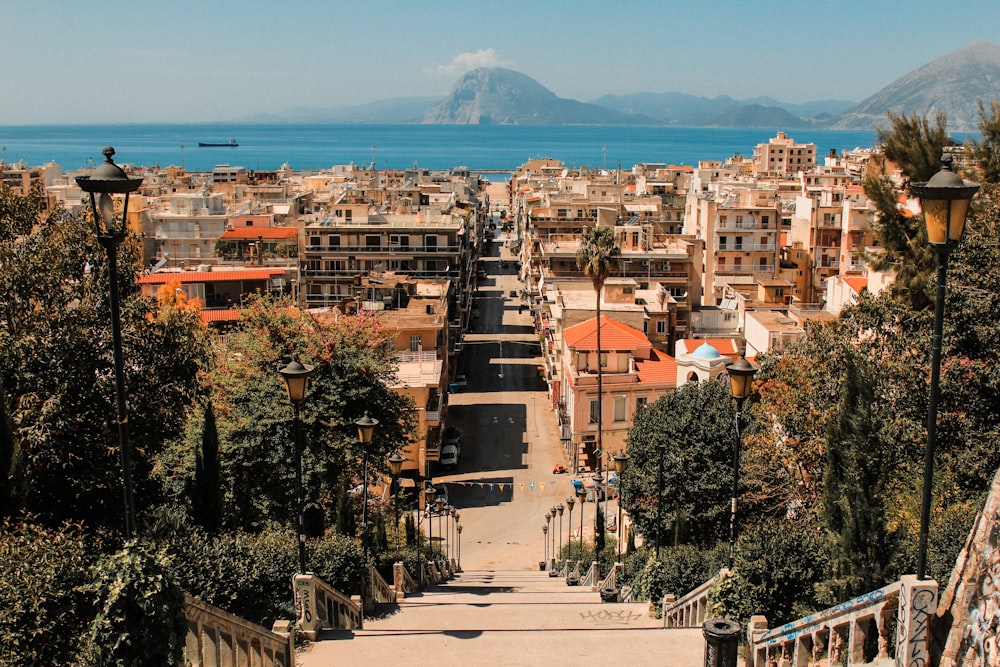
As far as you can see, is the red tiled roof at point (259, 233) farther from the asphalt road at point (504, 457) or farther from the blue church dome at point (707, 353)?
the blue church dome at point (707, 353)

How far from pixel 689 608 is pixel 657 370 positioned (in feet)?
98.2

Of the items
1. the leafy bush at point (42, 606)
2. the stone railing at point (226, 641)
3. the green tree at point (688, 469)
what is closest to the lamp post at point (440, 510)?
the green tree at point (688, 469)

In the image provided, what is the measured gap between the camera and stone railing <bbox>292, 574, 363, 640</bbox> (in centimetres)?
1237

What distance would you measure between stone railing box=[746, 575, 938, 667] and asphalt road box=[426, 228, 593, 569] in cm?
2265

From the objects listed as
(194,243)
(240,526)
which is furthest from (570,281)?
(240,526)

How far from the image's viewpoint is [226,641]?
33.4ft

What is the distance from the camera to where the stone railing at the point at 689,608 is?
544 inches

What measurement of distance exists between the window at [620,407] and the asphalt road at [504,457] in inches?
130

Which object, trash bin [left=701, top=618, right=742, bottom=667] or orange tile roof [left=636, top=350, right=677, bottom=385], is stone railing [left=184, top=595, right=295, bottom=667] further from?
orange tile roof [left=636, top=350, right=677, bottom=385]

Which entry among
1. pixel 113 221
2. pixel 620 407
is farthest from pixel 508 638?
pixel 620 407

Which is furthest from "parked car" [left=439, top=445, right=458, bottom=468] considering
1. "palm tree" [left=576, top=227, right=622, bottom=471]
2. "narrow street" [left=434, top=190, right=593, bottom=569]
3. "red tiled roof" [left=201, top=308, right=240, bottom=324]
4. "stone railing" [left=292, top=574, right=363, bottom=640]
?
"stone railing" [left=292, top=574, right=363, bottom=640]

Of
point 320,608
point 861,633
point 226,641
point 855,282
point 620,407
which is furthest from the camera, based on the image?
point 855,282

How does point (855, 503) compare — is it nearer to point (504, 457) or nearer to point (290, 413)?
point (290, 413)

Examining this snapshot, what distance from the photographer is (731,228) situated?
71000 millimetres
